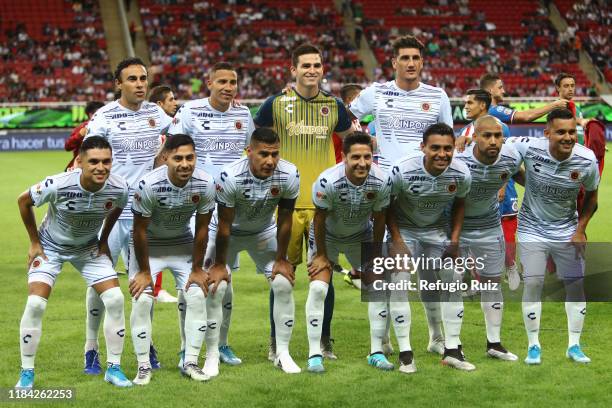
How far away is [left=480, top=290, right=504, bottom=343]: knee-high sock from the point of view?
8.10 metres

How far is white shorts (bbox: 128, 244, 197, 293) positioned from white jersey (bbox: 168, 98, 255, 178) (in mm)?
883

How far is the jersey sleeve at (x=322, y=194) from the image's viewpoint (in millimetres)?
7727

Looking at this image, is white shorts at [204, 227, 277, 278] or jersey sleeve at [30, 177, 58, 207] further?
white shorts at [204, 227, 277, 278]

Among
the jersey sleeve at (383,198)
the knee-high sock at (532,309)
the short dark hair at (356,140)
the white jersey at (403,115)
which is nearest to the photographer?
the short dark hair at (356,140)

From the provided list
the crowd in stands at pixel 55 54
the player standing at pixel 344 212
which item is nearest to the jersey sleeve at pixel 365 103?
the player standing at pixel 344 212

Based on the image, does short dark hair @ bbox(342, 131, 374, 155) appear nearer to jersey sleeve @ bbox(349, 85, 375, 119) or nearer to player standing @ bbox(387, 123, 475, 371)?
player standing @ bbox(387, 123, 475, 371)

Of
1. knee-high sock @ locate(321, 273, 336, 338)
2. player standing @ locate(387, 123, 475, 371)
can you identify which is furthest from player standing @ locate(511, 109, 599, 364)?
knee-high sock @ locate(321, 273, 336, 338)

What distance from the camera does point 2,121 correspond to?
30875 mm

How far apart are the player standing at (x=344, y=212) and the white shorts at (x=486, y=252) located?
0.83m

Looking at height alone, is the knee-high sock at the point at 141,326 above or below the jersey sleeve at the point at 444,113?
below

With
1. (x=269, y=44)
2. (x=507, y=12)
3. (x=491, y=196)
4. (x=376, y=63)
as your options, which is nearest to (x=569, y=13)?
(x=507, y=12)

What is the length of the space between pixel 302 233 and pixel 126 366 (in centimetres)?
186

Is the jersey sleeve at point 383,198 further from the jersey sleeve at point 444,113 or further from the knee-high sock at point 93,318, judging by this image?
the knee-high sock at point 93,318

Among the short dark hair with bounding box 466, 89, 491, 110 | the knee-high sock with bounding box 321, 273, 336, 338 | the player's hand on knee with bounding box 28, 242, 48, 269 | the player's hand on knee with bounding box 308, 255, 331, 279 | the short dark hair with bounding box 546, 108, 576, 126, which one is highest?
the short dark hair with bounding box 466, 89, 491, 110
